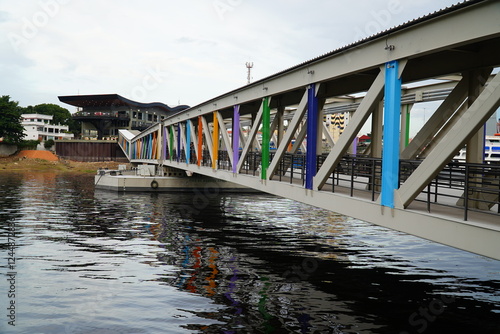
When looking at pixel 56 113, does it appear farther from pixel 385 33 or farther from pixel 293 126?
pixel 385 33

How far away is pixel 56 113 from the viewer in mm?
164750

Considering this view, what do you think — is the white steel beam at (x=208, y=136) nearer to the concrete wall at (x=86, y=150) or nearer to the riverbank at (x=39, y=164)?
the riverbank at (x=39, y=164)

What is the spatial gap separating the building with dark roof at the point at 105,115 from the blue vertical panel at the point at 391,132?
12453 centimetres

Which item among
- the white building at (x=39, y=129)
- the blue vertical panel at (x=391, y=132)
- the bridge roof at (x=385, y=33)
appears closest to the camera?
the bridge roof at (x=385, y=33)

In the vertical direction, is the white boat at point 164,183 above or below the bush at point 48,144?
below

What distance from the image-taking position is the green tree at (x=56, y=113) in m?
164

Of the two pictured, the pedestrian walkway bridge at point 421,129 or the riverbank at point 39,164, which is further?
the riverbank at point 39,164

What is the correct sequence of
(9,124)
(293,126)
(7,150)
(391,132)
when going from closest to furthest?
(391,132)
(293,126)
(9,124)
(7,150)

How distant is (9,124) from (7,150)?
664 cm

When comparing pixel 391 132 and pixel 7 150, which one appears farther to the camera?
pixel 7 150

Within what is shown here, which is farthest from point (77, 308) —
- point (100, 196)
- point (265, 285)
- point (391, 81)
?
point (100, 196)

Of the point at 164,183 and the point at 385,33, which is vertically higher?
the point at 385,33

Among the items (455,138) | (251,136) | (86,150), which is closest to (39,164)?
(86,150)

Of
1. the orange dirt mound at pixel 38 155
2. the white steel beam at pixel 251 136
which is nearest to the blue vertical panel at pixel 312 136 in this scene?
the white steel beam at pixel 251 136
